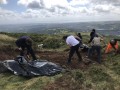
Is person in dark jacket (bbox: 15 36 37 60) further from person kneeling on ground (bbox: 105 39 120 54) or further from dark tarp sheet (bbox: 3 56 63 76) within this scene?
person kneeling on ground (bbox: 105 39 120 54)

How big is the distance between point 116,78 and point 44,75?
4.00m

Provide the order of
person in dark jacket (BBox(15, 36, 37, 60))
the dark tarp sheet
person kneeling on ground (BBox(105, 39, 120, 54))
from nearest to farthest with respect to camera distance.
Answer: the dark tarp sheet < person in dark jacket (BBox(15, 36, 37, 60)) < person kneeling on ground (BBox(105, 39, 120, 54))

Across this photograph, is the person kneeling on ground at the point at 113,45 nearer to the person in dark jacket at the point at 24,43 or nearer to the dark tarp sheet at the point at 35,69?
the dark tarp sheet at the point at 35,69

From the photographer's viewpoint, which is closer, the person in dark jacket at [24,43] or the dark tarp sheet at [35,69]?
the dark tarp sheet at [35,69]

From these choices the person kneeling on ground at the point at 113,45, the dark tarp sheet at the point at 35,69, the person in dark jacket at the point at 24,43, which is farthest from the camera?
the person kneeling on ground at the point at 113,45

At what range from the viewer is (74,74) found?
1257 cm

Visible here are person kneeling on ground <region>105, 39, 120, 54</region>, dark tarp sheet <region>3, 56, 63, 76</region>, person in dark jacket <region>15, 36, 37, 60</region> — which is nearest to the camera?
dark tarp sheet <region>3, 56, 63, 76</region>

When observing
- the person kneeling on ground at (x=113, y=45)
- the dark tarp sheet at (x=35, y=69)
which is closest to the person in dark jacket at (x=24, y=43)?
the dark tarp sheet at (x=35, y=69)

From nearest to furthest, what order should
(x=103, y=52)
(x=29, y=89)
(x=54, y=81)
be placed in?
(x=29, y=89) → (x=54, y=81) → (x=103, y=52)

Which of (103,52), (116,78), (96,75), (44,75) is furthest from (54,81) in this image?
(103,52)

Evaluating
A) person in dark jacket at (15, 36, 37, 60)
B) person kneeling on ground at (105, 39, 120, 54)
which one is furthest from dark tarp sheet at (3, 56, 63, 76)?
person kneeling on ground at (105, 39, 120, 54)

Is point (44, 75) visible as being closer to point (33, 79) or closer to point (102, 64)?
point (33, 79)

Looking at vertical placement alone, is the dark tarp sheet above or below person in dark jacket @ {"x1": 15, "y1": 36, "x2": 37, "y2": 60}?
below

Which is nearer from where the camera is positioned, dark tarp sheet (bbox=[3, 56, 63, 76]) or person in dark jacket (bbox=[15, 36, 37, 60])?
dark tarp sheet (bbox=[3, 56, 63, 76])
